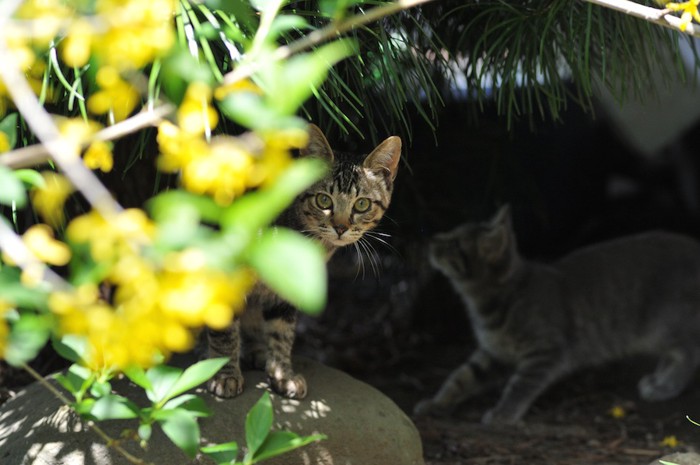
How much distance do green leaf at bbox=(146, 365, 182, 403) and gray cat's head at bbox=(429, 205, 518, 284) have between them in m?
2.42

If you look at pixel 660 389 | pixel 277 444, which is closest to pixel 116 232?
pixel 277 444

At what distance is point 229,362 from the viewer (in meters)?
2.60

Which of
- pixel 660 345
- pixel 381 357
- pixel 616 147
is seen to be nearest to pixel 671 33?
pixel 660 345

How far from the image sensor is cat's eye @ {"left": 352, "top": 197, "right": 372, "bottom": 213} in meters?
2.80

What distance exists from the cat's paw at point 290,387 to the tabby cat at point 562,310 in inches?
53.1

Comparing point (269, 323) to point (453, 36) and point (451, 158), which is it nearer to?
point (453, 36)

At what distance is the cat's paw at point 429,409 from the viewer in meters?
3.78

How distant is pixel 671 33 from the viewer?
10.3 feet

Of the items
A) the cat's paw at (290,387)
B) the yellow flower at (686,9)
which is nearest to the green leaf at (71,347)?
the cat's paw at (290,387)

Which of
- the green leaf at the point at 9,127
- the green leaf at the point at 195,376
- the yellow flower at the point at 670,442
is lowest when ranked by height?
the yellow flower at the point at 670,442

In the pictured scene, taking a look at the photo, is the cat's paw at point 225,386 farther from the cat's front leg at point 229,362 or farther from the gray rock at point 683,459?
the gray rock at point 683,459

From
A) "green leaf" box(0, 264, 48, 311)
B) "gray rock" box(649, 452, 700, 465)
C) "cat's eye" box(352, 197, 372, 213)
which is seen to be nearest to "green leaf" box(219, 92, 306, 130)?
"green leaf" box(0, 264, 48, 311)

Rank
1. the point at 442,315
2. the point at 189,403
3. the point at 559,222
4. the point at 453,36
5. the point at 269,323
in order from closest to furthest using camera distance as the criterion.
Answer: the point at 189,403 → the point at 269,323 → the point at 453,36 → the point at 442,315 → the point at 559,222

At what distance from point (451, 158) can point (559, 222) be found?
5.42ft
